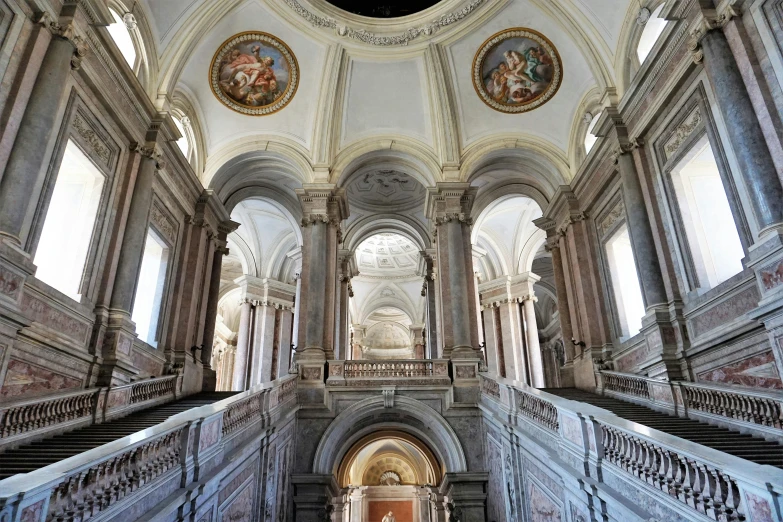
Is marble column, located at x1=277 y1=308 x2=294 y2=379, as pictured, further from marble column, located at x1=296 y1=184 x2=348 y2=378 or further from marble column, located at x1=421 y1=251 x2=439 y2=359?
marble column, located at x1=296 y1=184 x2=348 y2=378

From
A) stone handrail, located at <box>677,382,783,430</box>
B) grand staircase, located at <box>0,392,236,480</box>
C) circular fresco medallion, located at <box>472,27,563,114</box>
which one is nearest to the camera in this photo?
grand staircase, located at <box>0,392,236,480</box>

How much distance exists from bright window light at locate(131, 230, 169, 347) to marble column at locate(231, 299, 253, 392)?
26.6 ft

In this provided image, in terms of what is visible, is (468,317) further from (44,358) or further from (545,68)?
(44,358)

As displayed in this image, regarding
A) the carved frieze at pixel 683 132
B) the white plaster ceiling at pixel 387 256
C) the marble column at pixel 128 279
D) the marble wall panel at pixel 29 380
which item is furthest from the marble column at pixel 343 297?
the carved frieze at pixel 683 132

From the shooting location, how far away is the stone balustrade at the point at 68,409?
640cm

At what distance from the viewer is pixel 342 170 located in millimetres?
15734

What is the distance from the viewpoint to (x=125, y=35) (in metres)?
11.3

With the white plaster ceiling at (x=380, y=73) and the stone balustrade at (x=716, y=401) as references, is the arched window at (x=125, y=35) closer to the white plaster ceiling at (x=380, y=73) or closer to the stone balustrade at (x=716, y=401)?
the white plaster ceiling at (x=380, y=73)

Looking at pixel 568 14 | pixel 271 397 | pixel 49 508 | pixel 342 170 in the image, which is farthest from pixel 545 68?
pixel 49 508

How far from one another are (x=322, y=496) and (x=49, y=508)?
8999 millimetres

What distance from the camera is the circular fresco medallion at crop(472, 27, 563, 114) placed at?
46.8ft

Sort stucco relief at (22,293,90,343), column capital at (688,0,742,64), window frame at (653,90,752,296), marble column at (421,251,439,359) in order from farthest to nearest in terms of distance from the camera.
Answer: marble column at (421,251,439,359) < window frame at (653,90,752,296) < column capital at (688,0,742,64) < stucco relief at (22,293,90,343)

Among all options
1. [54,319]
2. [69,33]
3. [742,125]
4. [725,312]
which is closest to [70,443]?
[54,319]

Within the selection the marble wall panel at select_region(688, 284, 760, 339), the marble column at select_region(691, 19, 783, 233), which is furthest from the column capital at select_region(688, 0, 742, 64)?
the marble wall panel at select_region(688, 284, 760, 339)
